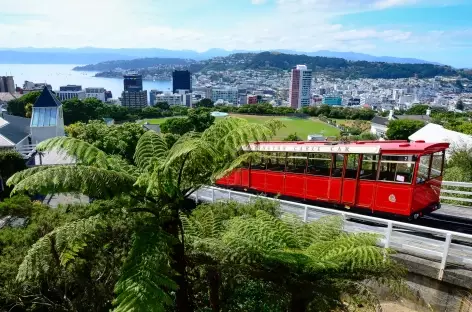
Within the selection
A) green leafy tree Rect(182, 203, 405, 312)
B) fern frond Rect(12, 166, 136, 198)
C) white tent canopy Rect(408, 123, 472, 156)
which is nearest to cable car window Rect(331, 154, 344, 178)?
green leafy tree Rect(182, 203, 405, 312)

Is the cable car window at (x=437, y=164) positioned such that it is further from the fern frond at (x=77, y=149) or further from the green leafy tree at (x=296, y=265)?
the fern frond at (x=77, y=149)

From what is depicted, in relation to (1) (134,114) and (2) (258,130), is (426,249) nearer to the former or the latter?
(2) (258,130)

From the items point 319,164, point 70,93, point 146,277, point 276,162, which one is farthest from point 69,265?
point 70,93

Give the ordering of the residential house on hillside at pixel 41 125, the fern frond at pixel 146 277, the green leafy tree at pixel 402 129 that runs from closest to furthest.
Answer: the fern frond at pixel 146 277 → the residential house on hillside at pixel 41 125 → the green leafy tree at pixel 402 129

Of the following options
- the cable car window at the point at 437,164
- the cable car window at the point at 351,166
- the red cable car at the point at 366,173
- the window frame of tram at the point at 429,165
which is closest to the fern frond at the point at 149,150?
the red cable car at the point at 366,173

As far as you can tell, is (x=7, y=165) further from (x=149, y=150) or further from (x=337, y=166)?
(x=149, y=150)

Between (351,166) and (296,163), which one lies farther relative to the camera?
(296,163)

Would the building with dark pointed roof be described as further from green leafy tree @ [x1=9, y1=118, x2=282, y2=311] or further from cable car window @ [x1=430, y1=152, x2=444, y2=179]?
cable car window @ [x1=430, y1=152, x2=444, y2=179]
